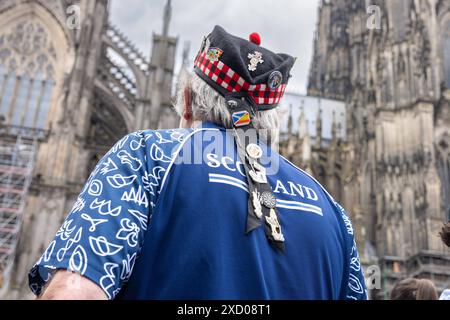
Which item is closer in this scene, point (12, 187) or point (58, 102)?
point (12, 187)

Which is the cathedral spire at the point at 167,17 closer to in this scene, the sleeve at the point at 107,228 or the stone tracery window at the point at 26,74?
the stone tracery window at the point at 26,74

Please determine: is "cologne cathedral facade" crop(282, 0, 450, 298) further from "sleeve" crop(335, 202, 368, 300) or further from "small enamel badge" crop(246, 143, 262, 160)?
"small enamel badge" crop(246, 143, 262, 160)

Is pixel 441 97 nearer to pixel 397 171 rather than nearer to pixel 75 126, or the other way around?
pixel 397 171

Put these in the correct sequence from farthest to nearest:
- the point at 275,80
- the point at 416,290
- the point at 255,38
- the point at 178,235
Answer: the point at 416,290
the point at 255,38
the point at 275,80
the point at 178,235

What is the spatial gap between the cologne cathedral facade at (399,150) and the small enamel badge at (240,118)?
21047 millimetres

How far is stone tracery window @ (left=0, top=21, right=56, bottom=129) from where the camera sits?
2198cm

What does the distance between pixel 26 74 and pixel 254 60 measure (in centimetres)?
2222

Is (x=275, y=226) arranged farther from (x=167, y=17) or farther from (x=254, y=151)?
(x=167, y=17)

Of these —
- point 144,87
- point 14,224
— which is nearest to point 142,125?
point 144,87

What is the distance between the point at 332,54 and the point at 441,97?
14904 mm

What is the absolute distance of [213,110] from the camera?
189cm

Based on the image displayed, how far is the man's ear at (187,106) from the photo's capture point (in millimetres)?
1957

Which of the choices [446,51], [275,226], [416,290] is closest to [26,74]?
[446,51]

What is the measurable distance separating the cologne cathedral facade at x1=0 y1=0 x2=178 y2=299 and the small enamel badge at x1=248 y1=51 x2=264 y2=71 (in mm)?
18414
